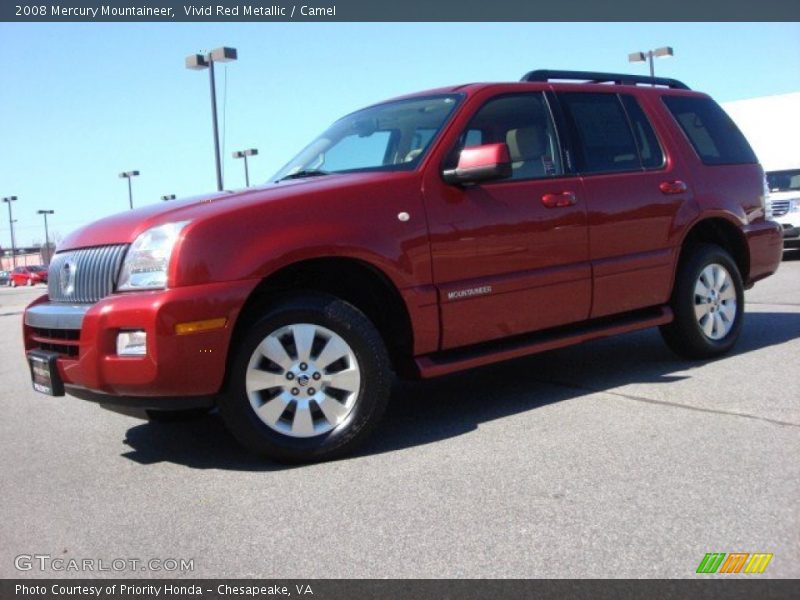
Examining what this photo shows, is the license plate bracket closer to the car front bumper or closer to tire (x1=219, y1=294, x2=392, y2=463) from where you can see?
the car front bumper

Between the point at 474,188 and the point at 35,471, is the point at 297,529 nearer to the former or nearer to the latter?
the point at 35,471

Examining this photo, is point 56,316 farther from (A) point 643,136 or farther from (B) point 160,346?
(A) point 643,136

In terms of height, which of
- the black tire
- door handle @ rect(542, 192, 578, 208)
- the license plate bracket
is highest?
door handle @ rect(542, 192, 578, 208)

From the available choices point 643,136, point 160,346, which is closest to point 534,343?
point 643,136

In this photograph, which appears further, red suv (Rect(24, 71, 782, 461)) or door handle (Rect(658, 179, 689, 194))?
door handle (Rect(658, 179, 689, 194))

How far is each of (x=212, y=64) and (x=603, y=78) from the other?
51.6 ft

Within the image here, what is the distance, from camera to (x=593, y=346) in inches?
279

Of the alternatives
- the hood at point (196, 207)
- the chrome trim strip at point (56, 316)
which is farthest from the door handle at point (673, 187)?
the chrome trim strip at point (56, 316)

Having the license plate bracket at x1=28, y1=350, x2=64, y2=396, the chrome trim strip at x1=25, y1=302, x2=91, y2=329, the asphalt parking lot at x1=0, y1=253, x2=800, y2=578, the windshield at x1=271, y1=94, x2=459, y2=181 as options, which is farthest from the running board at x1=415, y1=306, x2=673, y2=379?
the license plate bracket at x1=28, y1=350, x2=64, y2=396

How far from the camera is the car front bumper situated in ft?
12.4

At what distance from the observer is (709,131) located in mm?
6281

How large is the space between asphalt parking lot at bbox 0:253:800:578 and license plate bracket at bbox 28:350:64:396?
0.44 m
